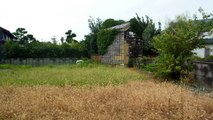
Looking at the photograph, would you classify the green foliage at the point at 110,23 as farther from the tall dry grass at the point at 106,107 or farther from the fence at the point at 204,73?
the tall dry grass at the point at 106,107

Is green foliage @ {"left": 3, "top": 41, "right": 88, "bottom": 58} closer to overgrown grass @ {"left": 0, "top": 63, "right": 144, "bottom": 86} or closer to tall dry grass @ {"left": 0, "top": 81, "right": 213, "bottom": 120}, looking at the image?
overgrown grass @ {"left": 0, "top": 63, "right": 144, "bottom": 86}

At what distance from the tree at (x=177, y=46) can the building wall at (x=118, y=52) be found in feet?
32.3

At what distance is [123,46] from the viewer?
83.5 feet

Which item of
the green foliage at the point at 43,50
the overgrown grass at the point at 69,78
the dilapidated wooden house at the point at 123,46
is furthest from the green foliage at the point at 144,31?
the overgrown grass at the point at 69,78

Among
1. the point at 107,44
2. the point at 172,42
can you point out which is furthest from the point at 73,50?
the point at 172,42

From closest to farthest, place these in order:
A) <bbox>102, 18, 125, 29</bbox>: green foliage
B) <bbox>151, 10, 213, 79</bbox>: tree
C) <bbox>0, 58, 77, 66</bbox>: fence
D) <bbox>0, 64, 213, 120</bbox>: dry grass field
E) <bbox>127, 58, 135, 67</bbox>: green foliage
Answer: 1. <bbox>0, 64, 213, 120</bbox>: dry grass field
2. <bbox>151, 10, 213, 79</bbox>: tree
3. <bbox>127, 58, 135, 67</bbox>: green foliage
4. <bbox>0, 58, 77, 66</bbox>: fence
5. <bbox>102, 18, 125, 29</bbox>: green foliage

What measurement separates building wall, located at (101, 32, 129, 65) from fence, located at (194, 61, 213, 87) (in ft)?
38.7

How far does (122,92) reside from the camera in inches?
341

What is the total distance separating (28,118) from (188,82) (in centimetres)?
829

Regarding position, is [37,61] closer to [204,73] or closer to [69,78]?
[69,78]

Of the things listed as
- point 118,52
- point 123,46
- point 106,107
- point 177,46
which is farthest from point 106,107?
point 118,52

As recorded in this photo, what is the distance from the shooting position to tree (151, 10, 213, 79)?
14047 mm

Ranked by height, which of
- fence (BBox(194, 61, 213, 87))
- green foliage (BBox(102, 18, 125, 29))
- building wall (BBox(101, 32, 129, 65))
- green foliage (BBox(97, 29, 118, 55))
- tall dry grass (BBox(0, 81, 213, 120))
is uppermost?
green foliage (BBox(102, 18, 125, 29))

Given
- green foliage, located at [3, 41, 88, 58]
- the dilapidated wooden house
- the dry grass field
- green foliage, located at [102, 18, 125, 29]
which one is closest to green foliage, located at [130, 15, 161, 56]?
the dilapidated wooden house
